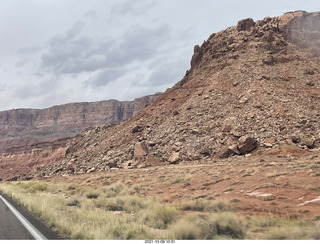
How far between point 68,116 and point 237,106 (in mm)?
160984

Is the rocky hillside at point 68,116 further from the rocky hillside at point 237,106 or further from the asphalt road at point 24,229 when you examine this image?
the asphalt road at point 24,229

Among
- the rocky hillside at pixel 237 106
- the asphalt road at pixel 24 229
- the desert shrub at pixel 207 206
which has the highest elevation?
the rocky hillside at pixel 237 106

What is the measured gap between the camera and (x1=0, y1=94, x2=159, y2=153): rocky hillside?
175 meters

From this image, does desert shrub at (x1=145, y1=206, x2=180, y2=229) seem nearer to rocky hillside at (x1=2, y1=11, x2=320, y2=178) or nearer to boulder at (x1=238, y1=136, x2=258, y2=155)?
rocky hillside at (x1=2, y1=11, x2=320, y2=178)

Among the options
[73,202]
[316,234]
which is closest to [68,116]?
[73,202]

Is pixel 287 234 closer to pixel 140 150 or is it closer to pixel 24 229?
pixel 24 229

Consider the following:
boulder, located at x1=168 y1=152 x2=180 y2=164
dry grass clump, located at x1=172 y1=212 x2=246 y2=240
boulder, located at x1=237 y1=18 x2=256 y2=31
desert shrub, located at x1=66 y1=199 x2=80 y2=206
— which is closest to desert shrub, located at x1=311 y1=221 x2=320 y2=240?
dry grass clump, located at x1=172 y1=212 x2=246 y2=240

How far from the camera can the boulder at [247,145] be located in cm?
2933

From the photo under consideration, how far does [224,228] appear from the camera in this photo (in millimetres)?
7430

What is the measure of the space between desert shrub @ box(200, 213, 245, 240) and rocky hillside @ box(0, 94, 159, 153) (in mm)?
164411

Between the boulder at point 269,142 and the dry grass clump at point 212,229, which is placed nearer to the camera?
the dry grass clump at point 212,229

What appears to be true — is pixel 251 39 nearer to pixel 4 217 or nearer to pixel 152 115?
pixel 152 115

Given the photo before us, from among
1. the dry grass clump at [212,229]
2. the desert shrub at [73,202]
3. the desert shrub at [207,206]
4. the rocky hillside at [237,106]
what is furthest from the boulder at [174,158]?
the dry grass clump at [212,229]

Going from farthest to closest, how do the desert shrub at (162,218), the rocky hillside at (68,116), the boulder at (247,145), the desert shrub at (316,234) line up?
the rocky hillside at (68,116) < the boulder at (247,145) < the desert shrub at (162,218) < the desert shrub at (316,234)
